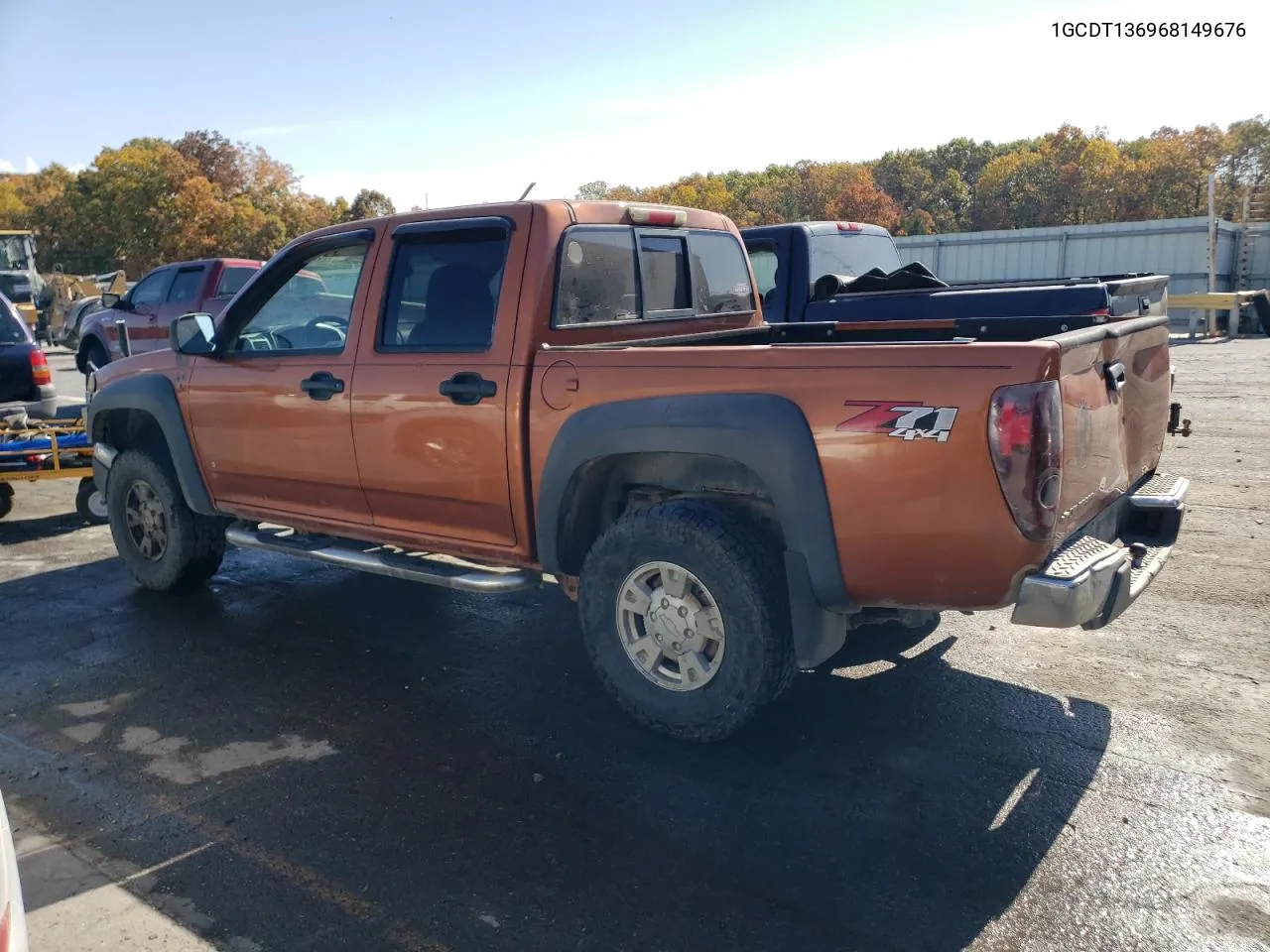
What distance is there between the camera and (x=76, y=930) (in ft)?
9.62

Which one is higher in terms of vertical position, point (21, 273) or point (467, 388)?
point (21, 273)

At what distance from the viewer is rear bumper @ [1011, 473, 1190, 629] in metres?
3.21

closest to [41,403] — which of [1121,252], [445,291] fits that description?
[445,291]

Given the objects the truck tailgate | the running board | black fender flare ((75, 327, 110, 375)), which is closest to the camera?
the truck tailgate

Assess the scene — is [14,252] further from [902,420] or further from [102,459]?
[902,420]

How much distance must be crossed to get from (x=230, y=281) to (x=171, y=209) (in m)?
36.0

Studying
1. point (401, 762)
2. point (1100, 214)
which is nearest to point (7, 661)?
point (401, 762)

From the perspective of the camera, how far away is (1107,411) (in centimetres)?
370

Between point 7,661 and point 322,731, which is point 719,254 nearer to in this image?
point 322,731

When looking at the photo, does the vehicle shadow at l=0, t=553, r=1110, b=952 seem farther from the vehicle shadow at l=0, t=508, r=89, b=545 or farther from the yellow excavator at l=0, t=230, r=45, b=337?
the yellow excavator at l=0, t=230, r=45, b=337

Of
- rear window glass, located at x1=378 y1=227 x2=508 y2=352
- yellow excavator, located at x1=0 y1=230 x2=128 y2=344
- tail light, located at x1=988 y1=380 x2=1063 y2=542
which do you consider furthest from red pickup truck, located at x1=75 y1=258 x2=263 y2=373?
yellow excavator, located at x1=0 y1=230 x2=128 y2=344

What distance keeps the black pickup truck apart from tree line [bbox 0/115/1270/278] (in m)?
33.5

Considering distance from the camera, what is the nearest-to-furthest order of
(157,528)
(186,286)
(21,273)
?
(157,528)
(186,286)
(21,273)

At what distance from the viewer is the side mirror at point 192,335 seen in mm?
5559
